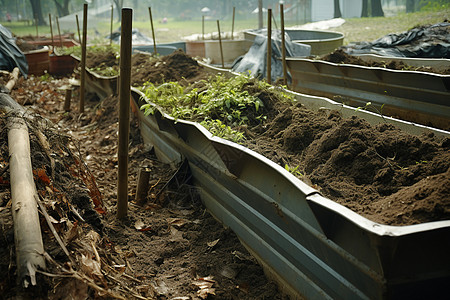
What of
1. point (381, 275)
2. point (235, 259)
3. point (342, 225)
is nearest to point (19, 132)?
point (235, 259)

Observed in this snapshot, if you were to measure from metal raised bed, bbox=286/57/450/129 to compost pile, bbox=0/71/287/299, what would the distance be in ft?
8.44

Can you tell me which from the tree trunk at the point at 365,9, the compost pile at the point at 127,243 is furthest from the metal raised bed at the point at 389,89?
the tree trunk at the point at 365,9

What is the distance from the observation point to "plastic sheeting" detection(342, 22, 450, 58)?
8.55m

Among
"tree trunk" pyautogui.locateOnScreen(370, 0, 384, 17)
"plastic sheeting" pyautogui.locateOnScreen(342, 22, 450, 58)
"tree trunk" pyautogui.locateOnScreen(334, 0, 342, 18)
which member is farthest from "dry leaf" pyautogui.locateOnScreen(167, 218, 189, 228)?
"tree trunk" pyautogui.locateOnScreen(334, 0, 342, 18)

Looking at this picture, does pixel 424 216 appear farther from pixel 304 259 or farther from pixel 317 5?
pixel 317 5

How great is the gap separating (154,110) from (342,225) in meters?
3.49

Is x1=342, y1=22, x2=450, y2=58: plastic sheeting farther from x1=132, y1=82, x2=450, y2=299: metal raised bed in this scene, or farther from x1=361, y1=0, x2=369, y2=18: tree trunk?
x1=361, y1=0, x2=369, y2=18: tree trunk

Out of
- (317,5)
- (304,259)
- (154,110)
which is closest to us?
(304,259)

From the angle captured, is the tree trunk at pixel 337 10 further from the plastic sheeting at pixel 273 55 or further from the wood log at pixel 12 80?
the wood log at pixel 12 80

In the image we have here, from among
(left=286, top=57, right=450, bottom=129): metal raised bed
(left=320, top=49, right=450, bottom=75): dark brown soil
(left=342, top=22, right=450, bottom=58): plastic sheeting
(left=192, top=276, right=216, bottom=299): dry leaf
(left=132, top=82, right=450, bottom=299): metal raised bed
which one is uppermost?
(left=342, top=22, right=450, bottom=58): plastic sheeting

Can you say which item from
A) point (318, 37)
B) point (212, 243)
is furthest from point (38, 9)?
point (212, 243)

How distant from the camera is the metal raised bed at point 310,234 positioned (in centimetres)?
220

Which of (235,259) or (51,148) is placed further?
(51,148)

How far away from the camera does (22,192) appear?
118 inches
